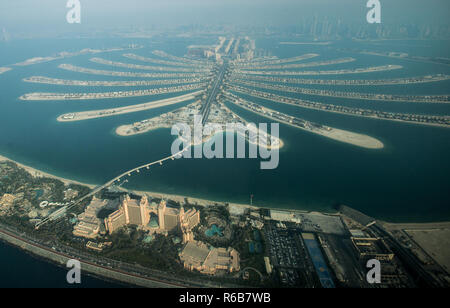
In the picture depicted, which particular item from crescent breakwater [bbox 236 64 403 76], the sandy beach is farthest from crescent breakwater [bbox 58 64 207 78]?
the sandy beach

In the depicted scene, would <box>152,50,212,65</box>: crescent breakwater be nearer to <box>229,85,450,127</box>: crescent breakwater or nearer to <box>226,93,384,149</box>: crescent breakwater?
<box>229,85,450,127</box>: crescent breakwater

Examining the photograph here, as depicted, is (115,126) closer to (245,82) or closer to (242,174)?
(242,174)

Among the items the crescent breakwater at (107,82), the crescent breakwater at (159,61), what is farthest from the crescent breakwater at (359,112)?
the crescent breakwater at (159,61)

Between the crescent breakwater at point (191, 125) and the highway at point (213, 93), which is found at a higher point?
the highway at point (213, 93)

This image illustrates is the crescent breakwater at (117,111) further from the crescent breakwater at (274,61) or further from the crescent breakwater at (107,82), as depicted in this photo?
the crescent breakwater at (274,61)
